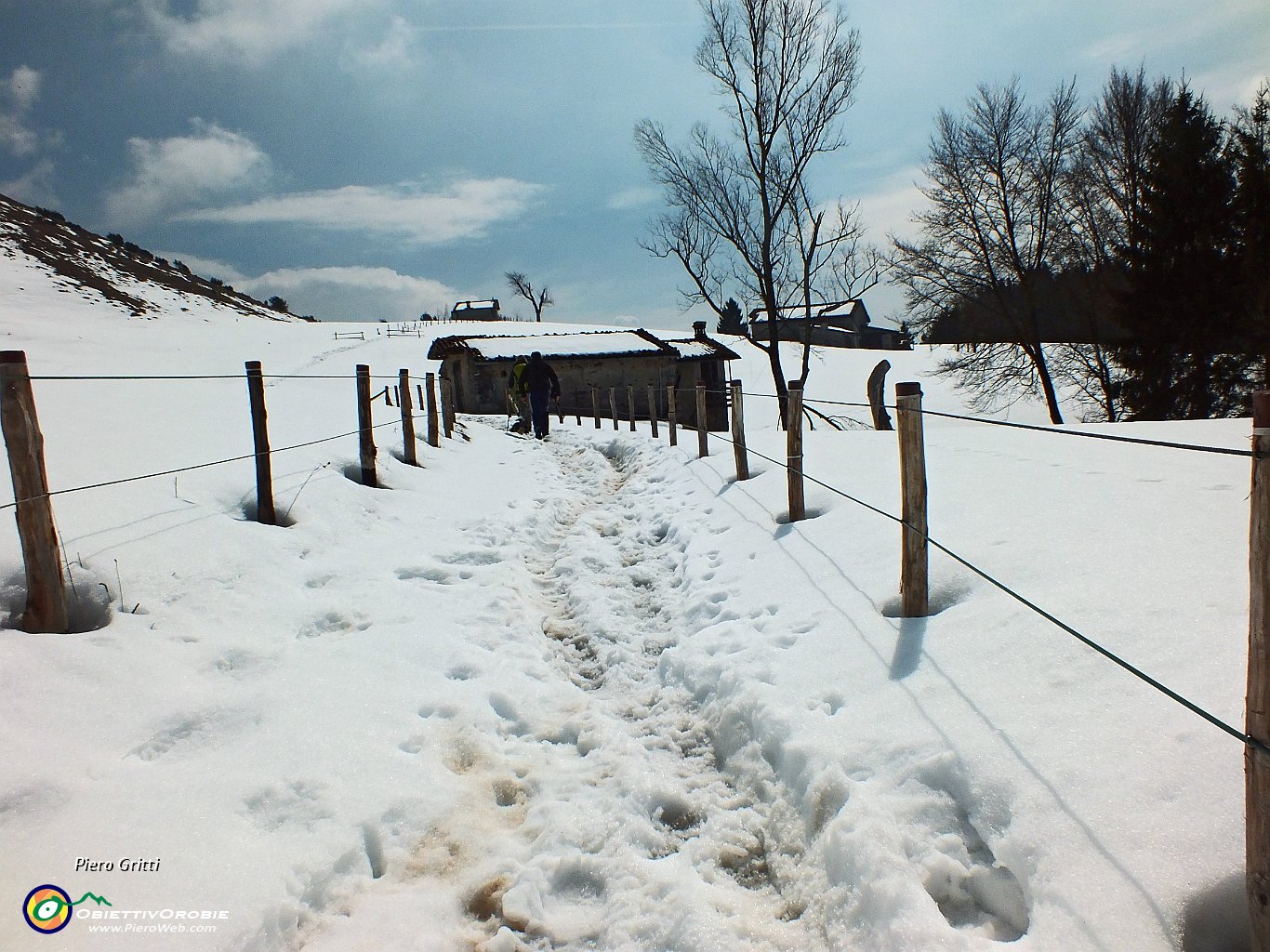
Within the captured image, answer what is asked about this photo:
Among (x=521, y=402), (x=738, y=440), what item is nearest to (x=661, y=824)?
(x=738, y=440)

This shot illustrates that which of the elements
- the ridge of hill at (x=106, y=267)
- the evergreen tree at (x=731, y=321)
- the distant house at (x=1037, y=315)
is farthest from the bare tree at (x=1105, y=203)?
the ridge of hill at (x=106, y=267)

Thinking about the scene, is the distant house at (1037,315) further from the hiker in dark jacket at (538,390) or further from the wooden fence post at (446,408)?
the wooden fence post at (446,408)

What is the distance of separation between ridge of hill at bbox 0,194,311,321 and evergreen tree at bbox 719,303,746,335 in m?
41.3

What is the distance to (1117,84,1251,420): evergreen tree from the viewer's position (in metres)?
15.6

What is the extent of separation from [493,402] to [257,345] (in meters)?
26.9

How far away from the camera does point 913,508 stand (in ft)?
12.1

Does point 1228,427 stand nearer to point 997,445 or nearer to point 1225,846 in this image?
point 997,445

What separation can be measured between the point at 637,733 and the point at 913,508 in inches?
76.6

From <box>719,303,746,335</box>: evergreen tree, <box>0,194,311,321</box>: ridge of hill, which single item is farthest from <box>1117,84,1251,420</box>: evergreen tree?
<box>0,194,311,321</box>: ridge of hill

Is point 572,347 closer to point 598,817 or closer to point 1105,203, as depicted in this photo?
point 1105,203

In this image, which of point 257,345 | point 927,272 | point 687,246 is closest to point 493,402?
point 687,246

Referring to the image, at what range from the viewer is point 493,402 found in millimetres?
24781

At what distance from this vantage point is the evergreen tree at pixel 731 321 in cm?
2174

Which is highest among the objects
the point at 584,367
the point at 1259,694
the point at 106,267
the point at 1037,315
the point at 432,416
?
the point at 106,267
